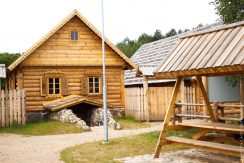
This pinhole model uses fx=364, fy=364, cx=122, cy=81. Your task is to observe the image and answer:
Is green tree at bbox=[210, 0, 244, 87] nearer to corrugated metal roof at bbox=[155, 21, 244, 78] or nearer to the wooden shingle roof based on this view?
corrugated metal roof at bbox=[155, 21, 244, 78]

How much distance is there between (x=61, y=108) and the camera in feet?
67.4

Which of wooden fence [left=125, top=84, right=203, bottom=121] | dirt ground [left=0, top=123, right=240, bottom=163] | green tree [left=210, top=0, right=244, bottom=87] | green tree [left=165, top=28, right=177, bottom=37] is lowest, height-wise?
dirt ground [left=0, top=123, right=240, bottom=163]

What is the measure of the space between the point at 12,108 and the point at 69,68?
4848 millimetres

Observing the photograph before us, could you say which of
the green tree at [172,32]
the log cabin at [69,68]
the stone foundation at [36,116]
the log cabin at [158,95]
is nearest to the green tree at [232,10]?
the log cabin at [158,95]

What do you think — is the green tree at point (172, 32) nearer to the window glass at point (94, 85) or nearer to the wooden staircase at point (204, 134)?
the window glass at point (94, 85)

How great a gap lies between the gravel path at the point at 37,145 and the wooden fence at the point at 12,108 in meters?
2.24

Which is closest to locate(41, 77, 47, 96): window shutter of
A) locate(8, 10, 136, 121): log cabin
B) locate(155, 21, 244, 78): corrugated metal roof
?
locate(8, 10, 136, 121): log cabin

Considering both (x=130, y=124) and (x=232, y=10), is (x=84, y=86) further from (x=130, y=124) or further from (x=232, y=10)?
(x=232, y=10)

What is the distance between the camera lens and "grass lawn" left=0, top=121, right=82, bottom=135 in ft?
59.4

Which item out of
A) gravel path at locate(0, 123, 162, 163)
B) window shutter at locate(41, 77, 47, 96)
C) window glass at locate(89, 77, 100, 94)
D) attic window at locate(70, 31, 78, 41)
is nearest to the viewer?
gravel path at locate(0, 123, 162, 163)

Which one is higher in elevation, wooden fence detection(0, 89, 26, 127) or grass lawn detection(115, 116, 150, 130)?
wooden fence detection(0, 89, 26, 127)

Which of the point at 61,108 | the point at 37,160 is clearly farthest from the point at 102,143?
the point at 61,108

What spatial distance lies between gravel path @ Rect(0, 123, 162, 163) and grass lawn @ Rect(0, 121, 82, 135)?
0.92 meters

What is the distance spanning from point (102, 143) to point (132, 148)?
1689mm
